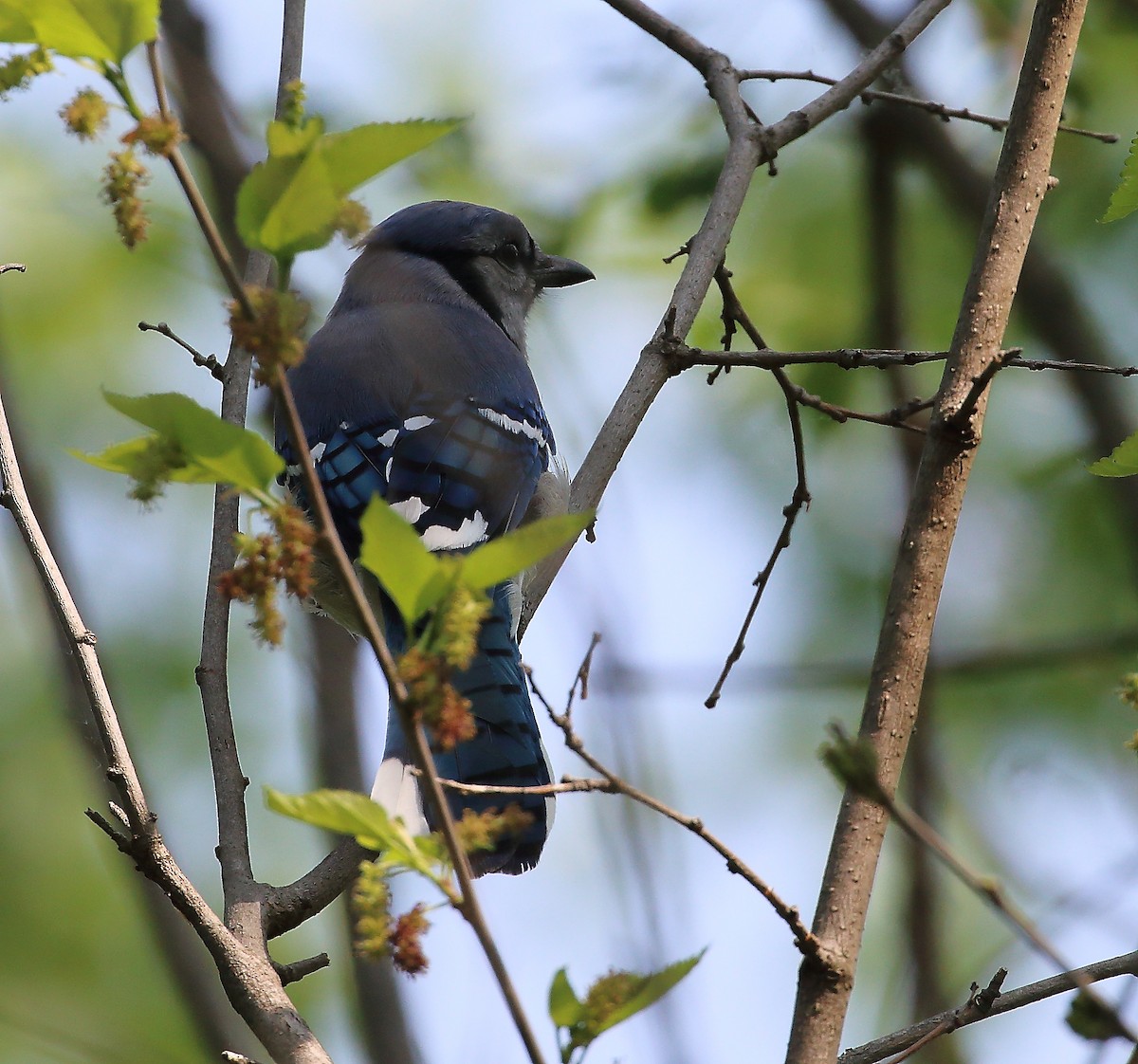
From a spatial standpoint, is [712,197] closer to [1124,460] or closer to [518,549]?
[1124,460]

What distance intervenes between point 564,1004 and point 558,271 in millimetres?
3421

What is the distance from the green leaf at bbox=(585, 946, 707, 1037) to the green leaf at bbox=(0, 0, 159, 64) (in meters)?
0.93

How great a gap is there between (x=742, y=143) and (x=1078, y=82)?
1584 mm

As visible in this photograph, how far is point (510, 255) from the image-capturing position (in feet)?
14.3

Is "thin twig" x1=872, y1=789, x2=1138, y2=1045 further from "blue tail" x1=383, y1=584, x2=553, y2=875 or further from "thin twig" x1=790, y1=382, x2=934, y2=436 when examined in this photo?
"blue tail" x1=383, y1=584, x2=553, y2=875

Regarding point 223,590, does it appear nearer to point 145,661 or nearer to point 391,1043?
point 391,1043

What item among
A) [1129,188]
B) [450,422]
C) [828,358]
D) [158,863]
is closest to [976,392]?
[1129,188]

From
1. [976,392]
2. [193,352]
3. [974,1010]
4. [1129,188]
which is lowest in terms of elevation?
[974,1010]

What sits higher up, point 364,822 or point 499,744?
point 499,744

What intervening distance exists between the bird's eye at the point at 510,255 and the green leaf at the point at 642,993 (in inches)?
132

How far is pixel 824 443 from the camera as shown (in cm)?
427

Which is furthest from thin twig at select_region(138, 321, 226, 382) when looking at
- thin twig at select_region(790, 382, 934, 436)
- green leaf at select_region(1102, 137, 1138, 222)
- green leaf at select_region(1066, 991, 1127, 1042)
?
green leaf at select_region(1066, 991, 1127, 1042)

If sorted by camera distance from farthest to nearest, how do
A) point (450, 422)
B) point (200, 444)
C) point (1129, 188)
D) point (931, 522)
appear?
point (450, 422)
point (931, 522)
point (1129, 188)
point (200, 444)

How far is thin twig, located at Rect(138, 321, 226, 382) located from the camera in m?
2.51
